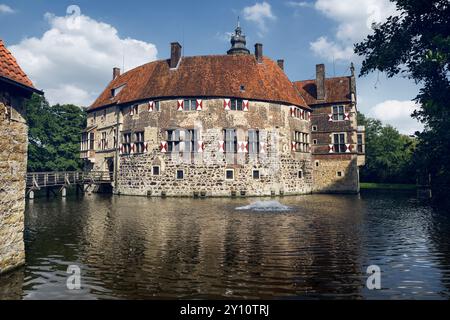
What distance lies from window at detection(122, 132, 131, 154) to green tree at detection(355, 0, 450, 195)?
19526 mm

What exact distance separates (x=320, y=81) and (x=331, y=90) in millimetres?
1472

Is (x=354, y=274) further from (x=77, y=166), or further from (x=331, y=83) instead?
(x=77, y=166)

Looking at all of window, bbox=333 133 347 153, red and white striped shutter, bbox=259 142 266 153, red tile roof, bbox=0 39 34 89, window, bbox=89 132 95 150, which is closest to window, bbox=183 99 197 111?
red and white striped shutter, bbox=259 142 266 153

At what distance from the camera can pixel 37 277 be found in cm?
596

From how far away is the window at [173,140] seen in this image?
2614 cm

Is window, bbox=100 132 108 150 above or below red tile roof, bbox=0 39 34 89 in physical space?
above

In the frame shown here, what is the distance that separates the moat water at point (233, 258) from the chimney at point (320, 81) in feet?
69.9

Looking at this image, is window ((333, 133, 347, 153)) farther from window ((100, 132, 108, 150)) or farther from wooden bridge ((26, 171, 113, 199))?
window ((100, 132, 108, 150))

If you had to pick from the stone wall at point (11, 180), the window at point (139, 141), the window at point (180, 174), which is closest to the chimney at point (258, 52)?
the window at point (139, 141)

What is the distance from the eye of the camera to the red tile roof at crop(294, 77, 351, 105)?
31.4 meters

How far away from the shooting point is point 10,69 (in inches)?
251

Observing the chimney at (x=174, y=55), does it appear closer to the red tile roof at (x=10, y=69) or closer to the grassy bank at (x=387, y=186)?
the red tile roof at (x=10, y=69)

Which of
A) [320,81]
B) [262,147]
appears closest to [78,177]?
[262,147]
